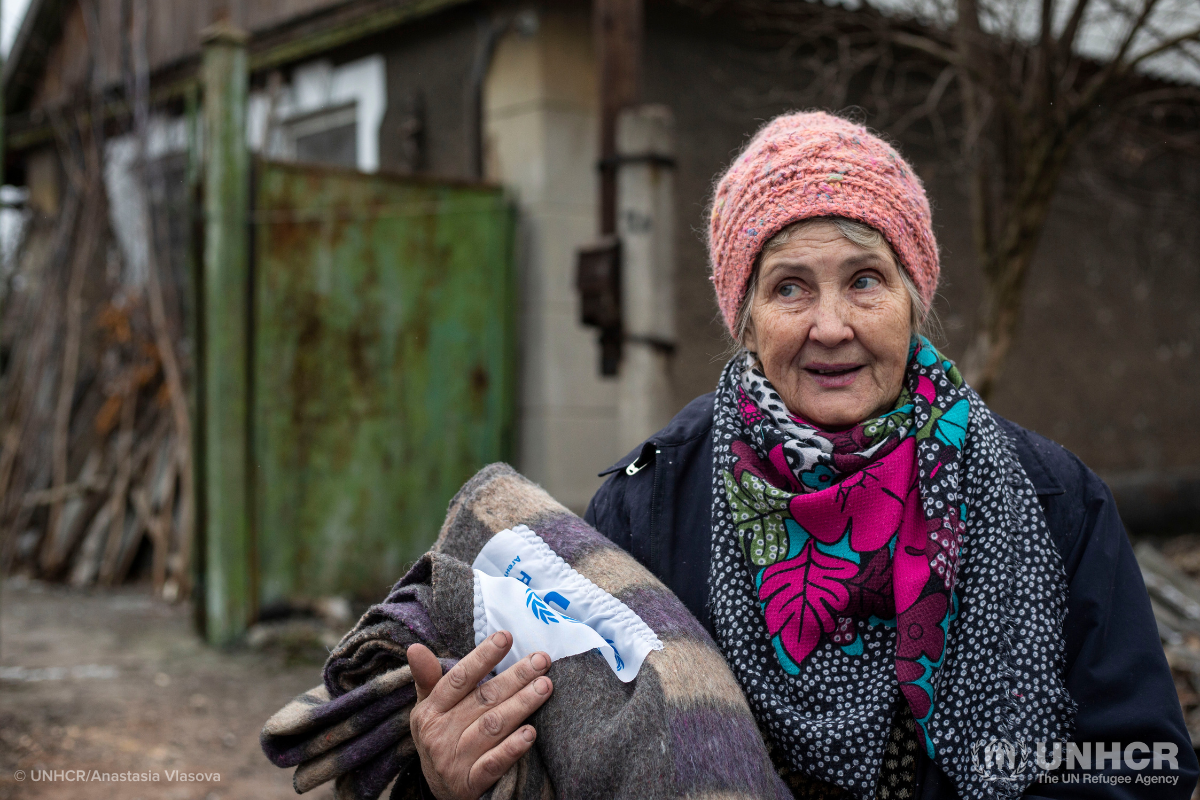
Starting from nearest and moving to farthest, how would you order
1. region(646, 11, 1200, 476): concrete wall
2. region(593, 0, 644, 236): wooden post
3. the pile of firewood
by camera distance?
the pile of firewood → region(593, 0, 644, 236): wooden post → region(646, 11, 1200, 476): concrete wall

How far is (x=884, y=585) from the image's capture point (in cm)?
168

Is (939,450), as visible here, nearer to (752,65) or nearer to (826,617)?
(826,617)

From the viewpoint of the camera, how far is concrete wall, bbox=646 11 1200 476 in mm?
6277

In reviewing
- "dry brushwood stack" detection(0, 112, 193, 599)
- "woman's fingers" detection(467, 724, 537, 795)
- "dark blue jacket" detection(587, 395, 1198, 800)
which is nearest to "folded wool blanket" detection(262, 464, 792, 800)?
"woman's fingers" detection(467, 724, 537, 795)

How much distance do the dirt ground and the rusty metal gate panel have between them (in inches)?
23.0

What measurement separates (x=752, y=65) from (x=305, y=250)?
3.13 meters

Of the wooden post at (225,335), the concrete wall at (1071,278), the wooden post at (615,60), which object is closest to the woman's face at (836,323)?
the wooden post at (615,60)

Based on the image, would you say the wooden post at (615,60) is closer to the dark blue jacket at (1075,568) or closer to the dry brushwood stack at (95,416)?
the dark blue jacket at (1075,568)

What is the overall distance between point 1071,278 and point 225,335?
6.83m

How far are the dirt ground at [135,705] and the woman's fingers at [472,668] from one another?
1.75 metres

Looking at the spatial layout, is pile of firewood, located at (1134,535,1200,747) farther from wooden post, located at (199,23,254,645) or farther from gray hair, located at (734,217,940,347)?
wooden post, located at (199,23,254,645)

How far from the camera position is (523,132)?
5883mm

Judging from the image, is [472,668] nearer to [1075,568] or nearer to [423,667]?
[423,667]

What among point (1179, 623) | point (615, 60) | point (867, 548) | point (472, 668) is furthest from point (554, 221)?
point (472, 668)
